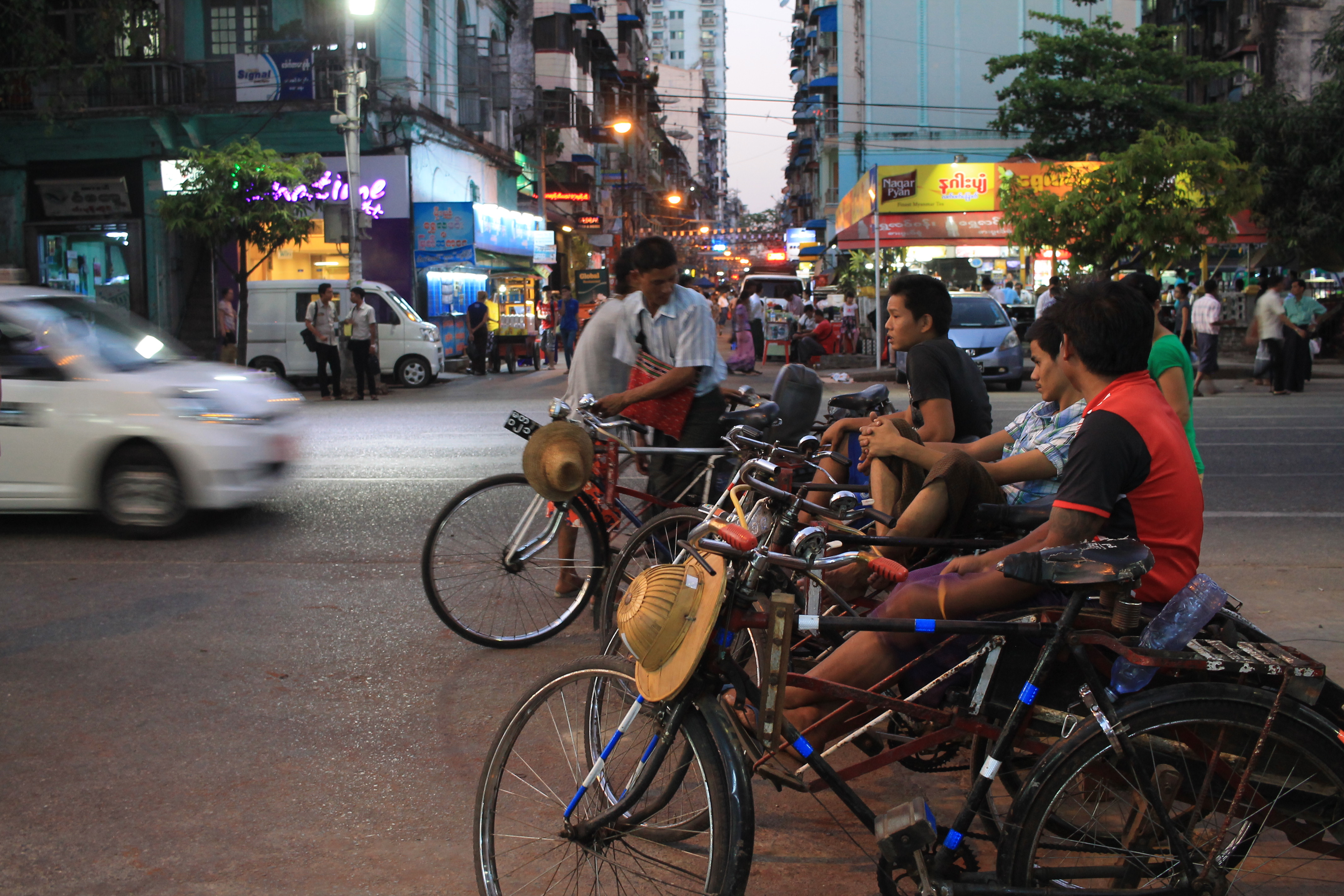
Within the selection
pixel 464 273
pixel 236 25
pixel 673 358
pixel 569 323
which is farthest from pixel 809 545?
pixel 464 273

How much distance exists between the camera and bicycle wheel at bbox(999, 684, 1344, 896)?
8.48 ft

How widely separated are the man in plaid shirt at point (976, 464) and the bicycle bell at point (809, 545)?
49.8 inches

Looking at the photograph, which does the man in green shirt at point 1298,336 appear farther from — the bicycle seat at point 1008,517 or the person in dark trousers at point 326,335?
the bicycle seat at point 1008,517

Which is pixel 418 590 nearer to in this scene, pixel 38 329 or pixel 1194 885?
pixel 38 329

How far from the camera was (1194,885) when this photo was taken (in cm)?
265

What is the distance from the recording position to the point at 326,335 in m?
19.1

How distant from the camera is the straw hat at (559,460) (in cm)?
494

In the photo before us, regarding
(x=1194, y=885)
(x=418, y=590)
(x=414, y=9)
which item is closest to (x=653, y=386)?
(x=418, y=590)

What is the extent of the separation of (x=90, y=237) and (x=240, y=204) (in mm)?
8112

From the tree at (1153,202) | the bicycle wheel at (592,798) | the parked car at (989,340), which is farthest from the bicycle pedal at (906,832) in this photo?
the tree at (1153,202)

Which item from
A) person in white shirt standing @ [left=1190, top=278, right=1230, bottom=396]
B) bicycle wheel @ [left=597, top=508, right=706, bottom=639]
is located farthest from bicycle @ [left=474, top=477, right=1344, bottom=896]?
person in white shirt standing @ [left=1190, top=278, right=1230, bottom=396]

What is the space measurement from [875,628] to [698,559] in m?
0.53

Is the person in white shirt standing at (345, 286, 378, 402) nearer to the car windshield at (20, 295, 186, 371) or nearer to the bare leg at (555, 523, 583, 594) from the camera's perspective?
the car windshield at (20, 295, 186, 371)

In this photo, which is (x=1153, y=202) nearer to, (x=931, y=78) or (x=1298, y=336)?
(x=1298, y=336)
